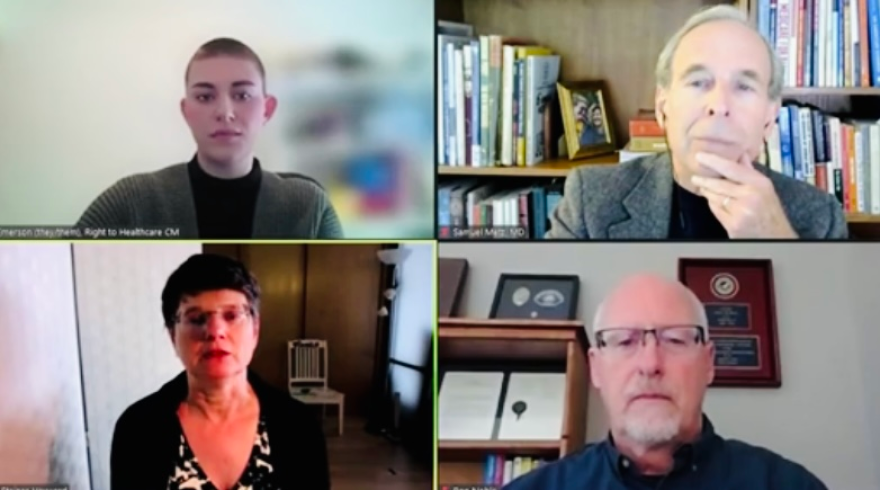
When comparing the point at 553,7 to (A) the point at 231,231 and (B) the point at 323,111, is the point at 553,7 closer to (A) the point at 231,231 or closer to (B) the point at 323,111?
(B) the point at 323,111

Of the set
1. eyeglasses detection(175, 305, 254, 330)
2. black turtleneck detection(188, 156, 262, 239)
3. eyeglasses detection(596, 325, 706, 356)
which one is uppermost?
black turtleneck detection(188, 156, 262, 239)

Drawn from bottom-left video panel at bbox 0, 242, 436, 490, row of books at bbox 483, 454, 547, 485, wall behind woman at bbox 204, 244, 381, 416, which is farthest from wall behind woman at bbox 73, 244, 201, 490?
row of books at bbox 483, 454, 547, 485

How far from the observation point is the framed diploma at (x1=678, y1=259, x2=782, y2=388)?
1.50 meters

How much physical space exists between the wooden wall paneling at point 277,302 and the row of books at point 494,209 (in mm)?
220

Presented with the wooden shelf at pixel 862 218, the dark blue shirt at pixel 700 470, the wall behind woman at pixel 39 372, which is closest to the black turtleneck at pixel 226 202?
the wall behind woman at pixel 39 372

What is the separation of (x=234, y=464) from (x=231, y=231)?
1.10 ft

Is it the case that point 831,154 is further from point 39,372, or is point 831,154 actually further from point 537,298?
point 39,372

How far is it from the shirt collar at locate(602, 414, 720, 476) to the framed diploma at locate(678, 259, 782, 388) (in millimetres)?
73

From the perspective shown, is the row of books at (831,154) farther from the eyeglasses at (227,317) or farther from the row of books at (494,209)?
the eyeglasses at (227,317)

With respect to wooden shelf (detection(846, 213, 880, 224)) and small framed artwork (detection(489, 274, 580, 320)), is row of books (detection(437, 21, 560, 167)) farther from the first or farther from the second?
wooden shelf (detection(846, 213, 880, 224))

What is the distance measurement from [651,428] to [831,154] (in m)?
0.46

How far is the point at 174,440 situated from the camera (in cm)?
155

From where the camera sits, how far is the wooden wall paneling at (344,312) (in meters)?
1.54

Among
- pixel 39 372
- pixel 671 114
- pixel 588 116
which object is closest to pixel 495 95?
pixel 588 116
